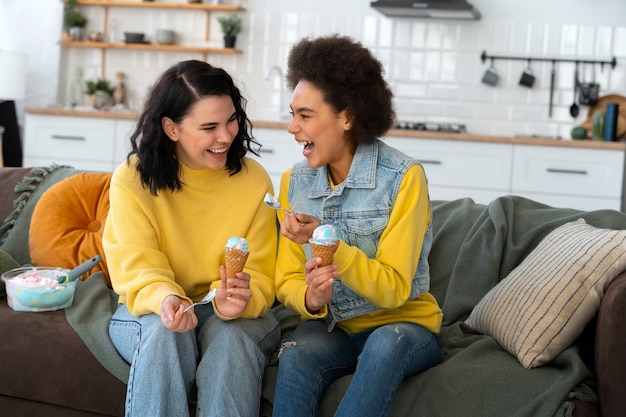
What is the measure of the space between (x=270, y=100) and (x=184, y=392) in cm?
400

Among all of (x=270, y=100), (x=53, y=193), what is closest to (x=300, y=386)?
(x=53, y=193)

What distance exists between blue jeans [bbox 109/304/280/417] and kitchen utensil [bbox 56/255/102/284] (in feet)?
1.53

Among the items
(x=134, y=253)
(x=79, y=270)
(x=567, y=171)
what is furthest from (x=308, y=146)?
(x=567, y=171)

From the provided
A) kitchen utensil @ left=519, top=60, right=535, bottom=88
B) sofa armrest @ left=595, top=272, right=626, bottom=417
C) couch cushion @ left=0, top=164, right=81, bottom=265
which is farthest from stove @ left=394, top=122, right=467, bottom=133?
sofa armrest @ left=595, top=272, right=626, bottom=417

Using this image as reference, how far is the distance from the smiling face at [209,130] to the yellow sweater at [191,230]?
0.28 ft

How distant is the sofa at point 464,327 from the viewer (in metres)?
2.12

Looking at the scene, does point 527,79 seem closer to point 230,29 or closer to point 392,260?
point 230,29

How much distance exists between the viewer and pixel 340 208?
2348mm

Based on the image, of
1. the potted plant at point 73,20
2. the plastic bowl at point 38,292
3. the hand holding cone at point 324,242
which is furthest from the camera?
the potted plant at point 73,20

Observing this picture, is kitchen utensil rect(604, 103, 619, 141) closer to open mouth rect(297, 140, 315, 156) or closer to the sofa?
the sofa

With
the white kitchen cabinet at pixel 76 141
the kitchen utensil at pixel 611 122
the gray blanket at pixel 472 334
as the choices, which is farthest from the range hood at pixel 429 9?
the gray blanket at pixel 472 334

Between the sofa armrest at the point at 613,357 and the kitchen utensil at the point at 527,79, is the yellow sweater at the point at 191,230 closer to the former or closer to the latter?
the sofa armrest at the point at 613,357

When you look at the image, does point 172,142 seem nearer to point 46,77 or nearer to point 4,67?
point 4,67

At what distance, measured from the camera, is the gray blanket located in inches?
83.6
